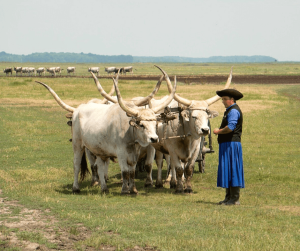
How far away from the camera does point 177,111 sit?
10141 millimetres

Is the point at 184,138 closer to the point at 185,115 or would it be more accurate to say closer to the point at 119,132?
the point at 185,115

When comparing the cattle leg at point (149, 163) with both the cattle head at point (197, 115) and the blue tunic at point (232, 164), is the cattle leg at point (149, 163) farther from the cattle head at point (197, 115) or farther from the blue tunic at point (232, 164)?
the blue tunic at point (232, 164)

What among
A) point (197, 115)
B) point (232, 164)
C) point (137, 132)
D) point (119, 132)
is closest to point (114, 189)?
point (119, 132)

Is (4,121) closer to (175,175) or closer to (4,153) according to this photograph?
(4,153)

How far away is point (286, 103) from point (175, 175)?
2303cm

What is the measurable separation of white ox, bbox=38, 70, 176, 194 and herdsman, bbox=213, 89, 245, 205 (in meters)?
1.28

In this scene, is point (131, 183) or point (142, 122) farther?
point (131, 183)

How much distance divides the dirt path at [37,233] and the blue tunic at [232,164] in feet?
9.28

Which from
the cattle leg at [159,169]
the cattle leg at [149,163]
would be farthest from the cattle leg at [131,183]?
the cattle leg at [159,169]

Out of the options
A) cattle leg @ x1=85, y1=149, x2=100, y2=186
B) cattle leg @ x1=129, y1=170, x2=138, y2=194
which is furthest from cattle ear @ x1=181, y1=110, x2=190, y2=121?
cattle leg @ x1=85, y1=149, x2=100, y2=186

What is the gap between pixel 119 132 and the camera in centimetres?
941

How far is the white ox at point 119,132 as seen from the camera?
9.02 metres

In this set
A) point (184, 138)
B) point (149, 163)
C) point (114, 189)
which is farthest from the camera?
point (149, 163)

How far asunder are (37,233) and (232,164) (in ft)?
12.0
